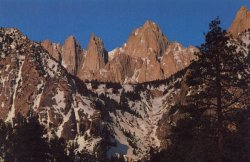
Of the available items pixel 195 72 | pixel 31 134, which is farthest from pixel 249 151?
pixel 31 134

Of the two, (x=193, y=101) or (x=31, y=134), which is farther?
(x=31, y=134)

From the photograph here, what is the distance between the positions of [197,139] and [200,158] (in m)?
1.83

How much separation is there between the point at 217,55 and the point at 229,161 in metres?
10.8

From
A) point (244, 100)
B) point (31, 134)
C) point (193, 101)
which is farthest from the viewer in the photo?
point (31, 134)

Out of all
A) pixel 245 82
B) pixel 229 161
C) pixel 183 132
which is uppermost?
pixel 245 82

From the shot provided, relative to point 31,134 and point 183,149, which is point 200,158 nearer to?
point 183,149

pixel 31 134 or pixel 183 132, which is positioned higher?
pixel 31 134

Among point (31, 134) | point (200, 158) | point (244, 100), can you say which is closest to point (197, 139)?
point (200, 158)

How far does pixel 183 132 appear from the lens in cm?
5341

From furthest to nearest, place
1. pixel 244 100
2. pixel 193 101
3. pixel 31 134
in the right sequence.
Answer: pixel 31 134 < pixel 193 101 < pixel 244 100

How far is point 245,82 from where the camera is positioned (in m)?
52.3

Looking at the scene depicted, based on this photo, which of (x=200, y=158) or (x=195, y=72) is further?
(x=195, y=72)

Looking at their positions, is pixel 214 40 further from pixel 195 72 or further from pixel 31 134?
pixel 31 134

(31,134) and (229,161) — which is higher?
(31,134)
